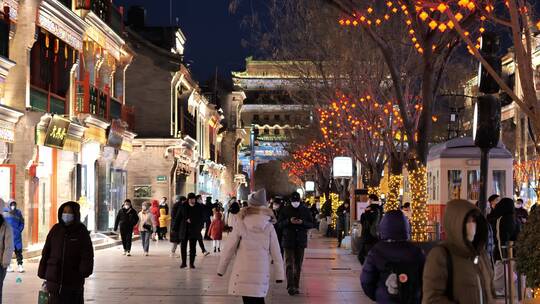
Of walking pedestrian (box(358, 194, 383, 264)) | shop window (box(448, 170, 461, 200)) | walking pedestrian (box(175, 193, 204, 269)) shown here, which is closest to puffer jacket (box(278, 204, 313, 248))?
walking pedestrian (box(358, 194, 383, 264))

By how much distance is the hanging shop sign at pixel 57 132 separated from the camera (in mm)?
27047

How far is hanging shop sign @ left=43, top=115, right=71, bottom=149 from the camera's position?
27047 millimetres

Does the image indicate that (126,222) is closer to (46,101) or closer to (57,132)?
(57,132)

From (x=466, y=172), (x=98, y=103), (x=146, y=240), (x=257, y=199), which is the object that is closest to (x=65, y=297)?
(x=257, y=199)

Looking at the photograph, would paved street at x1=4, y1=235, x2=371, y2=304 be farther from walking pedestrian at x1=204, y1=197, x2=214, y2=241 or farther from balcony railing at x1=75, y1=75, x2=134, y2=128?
balcony railing at x1=75, y1=75, x2=134, y2=128

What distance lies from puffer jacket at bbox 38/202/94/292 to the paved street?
17.3ft

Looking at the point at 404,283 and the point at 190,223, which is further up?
the point at 404,283

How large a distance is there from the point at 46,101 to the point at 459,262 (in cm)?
2302

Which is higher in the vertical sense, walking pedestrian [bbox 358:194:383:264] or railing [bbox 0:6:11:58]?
railing [bbox 0:6:11:58]

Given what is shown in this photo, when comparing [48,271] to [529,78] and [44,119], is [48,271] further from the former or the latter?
[44,119]

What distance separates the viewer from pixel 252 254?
36.1ft

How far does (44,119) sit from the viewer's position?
26.6 meters

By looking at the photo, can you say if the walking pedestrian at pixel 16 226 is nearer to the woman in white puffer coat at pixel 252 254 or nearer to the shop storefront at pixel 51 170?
the shop storefront at pixel 51 170

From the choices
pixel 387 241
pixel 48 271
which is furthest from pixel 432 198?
pixel 387 241
